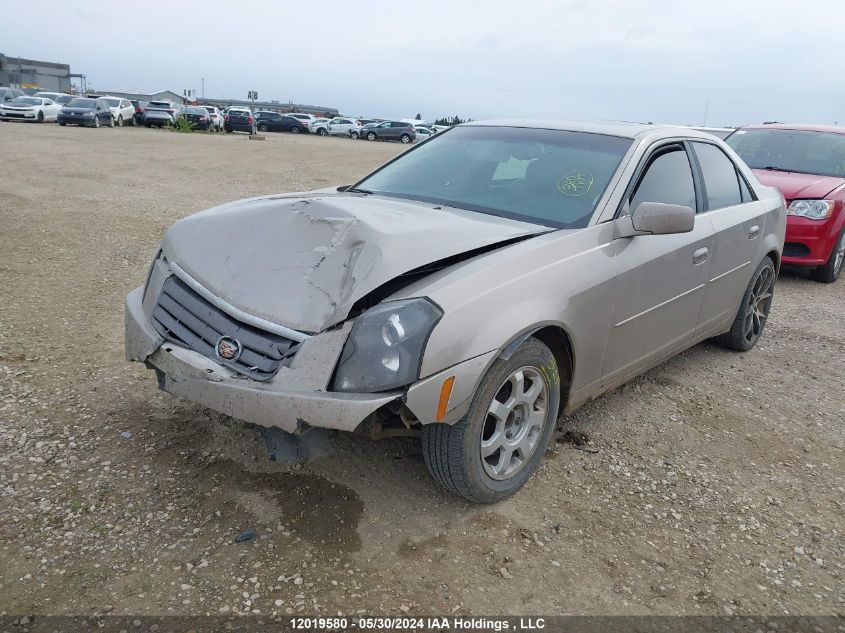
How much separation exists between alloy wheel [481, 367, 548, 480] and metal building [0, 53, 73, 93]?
8184cm

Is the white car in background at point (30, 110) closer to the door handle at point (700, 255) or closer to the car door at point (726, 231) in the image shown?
the car door at point (726, 231)

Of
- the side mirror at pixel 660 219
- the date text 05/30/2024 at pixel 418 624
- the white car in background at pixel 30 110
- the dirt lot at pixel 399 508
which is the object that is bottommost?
the date text 05/30/2024 at pixel 418 624

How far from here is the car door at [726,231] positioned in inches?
166

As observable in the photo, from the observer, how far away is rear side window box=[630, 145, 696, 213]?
362 centimetres

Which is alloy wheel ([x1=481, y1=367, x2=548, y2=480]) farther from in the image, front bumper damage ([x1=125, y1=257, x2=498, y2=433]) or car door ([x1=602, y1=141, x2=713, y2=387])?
car door ([x1=602, y1=141, x2=713, y2=387])

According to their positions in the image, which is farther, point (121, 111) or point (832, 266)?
point (121, 111)

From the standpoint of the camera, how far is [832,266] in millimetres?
7625

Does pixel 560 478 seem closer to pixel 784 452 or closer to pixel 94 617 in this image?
pixel 784 452

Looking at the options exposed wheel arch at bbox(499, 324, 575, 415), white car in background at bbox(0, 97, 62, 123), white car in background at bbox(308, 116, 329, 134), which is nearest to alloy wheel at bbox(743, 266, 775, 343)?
exposed wheel arch at bbox(499, 324, 575, 415)

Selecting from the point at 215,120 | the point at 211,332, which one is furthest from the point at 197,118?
the point at 211,332

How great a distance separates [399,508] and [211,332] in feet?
3.55

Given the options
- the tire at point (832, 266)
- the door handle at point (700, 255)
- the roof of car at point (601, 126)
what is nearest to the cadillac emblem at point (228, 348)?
the roof of car at point (601, 126)

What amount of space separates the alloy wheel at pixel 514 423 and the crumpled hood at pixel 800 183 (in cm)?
542

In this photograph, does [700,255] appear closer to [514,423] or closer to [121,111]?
[514,423]
